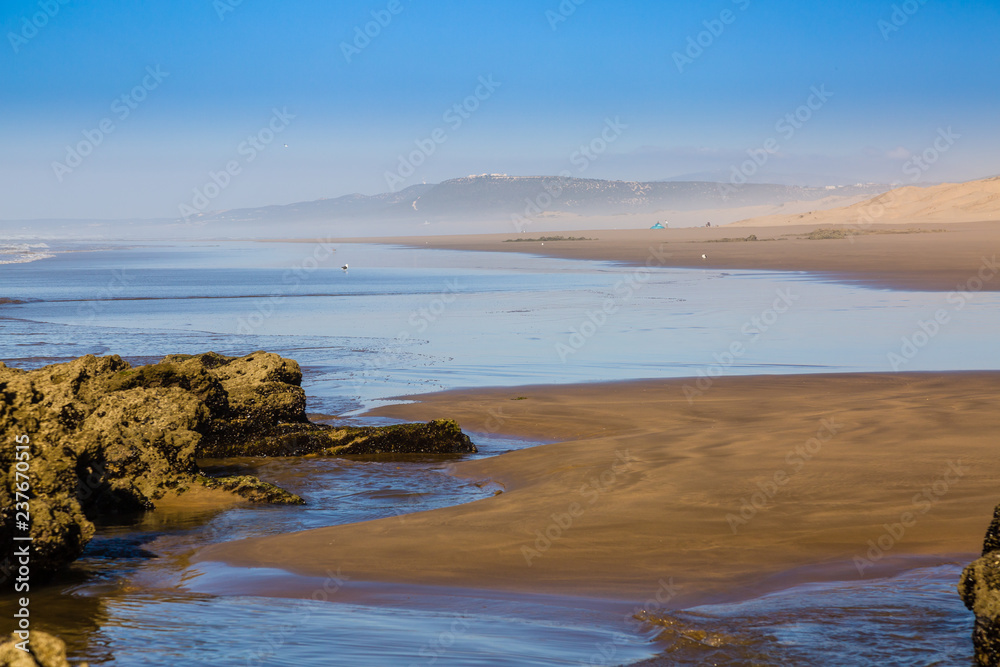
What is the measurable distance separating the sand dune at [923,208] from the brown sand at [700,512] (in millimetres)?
62385

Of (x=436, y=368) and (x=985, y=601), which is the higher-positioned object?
(x=436, y=368)

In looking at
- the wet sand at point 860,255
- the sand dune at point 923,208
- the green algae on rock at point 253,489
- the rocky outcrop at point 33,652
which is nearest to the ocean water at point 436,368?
the green algae on rock at point 253,489

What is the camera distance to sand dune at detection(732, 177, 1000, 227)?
67.9 m

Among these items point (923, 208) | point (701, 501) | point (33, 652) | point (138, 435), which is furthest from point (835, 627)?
point (923, 208)

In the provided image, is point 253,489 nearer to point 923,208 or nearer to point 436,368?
point 436,368

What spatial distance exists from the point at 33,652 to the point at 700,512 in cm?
440

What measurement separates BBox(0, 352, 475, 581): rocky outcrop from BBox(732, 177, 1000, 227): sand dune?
208 feet

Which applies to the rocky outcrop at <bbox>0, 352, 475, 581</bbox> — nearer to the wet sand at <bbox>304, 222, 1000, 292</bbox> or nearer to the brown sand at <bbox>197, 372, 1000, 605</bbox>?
the brown sand at <bbox>197, 372, 1000, 605</bbox>

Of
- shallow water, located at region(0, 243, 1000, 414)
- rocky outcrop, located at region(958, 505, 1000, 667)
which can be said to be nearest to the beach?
rocky outcrop, located at region(958, 505, 1000, 667)

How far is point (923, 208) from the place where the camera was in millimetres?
74188

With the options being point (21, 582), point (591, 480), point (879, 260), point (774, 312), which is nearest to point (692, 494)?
point (591, 480)

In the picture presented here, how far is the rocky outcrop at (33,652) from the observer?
295 cm

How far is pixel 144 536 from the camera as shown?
22.0 feet

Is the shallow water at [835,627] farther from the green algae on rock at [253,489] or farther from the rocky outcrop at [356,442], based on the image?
the rocky outcrop at [356,442]
